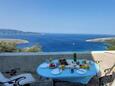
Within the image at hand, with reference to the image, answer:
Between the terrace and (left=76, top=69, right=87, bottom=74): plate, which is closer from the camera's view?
(left=76, top=69, right=87, bottom=74): plate

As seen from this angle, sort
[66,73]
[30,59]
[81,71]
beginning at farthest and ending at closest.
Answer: [30,59], [81,71], [66,73]

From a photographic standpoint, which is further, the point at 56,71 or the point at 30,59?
the point at 30,59

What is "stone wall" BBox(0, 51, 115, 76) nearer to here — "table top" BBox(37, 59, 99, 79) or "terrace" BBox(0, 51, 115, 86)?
"terrace" BBox(0, 51, 115, 86)

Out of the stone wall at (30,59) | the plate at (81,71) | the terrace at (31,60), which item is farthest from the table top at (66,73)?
the stone wall at (30,59)

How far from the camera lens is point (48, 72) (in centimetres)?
499

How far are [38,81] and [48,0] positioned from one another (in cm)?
1275

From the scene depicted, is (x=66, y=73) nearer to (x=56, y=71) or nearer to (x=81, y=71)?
(x=56, y=71)

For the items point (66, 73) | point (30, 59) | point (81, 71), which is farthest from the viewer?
point (30, 59)

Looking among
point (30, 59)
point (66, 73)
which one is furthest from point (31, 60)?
point (66, 73)

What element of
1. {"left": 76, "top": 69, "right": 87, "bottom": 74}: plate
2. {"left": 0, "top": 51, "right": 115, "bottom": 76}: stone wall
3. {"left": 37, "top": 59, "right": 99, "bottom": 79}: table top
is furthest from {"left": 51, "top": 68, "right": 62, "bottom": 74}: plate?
{"left": 0, "top": 51, "right": 115, "bottom": 76}: stone wall

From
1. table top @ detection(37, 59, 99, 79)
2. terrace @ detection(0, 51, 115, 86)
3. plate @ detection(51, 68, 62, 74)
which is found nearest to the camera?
table top @ detection(37, 59, 99, 79)

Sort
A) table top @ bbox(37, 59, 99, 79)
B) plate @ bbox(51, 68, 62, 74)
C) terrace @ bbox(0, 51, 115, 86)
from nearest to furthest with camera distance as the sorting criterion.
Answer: table top @ bbox(37, 59, 99, 79) < plate @ bbox(51, 68, 62, 74) < terrace @ bbox(0, 51, 115, 86)

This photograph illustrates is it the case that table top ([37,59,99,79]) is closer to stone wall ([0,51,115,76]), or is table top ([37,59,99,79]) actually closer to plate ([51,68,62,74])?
plate ([51,68,62,74])

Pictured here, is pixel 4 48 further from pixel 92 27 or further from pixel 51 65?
pixel 92 27
